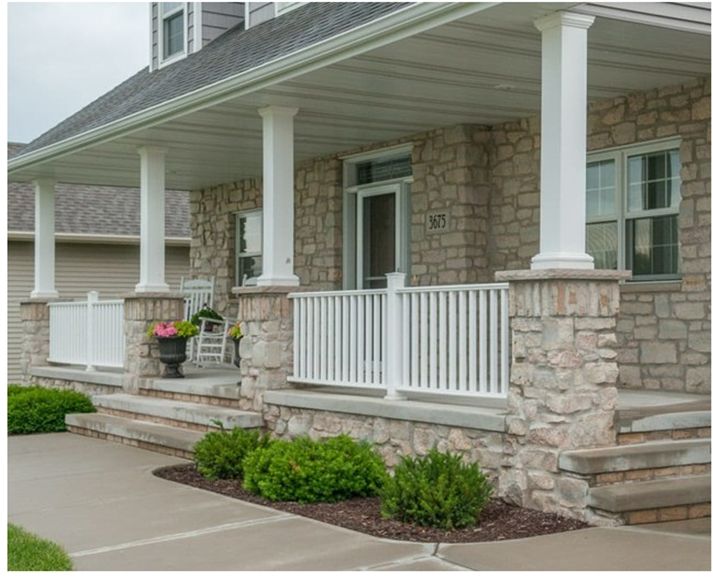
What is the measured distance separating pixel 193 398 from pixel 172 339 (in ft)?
2.85

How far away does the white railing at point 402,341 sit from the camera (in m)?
7.54

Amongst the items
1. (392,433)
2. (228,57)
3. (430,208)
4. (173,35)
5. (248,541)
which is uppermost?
(173,35)

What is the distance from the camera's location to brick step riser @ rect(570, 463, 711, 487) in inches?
265

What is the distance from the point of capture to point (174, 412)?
10648mm

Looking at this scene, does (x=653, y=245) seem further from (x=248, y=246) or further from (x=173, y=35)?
(x=173, y=35)

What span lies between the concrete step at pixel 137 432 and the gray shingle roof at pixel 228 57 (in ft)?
10.6

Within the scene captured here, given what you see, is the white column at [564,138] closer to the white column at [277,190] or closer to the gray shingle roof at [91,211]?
the white column at [277,190]

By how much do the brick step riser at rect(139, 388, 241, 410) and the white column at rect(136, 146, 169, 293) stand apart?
3.62 feet

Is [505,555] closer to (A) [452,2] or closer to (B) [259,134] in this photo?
(A) [452,2]

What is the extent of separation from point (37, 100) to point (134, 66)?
100 inches

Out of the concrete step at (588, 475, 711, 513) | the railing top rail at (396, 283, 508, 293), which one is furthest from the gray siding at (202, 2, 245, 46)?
the concrete step at (588, 475, 711, 513)

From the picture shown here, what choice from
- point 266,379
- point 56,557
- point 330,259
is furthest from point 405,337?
point 330,259

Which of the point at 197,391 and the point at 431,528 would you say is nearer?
the point at 431,528

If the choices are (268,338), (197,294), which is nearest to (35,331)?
(197,294)
